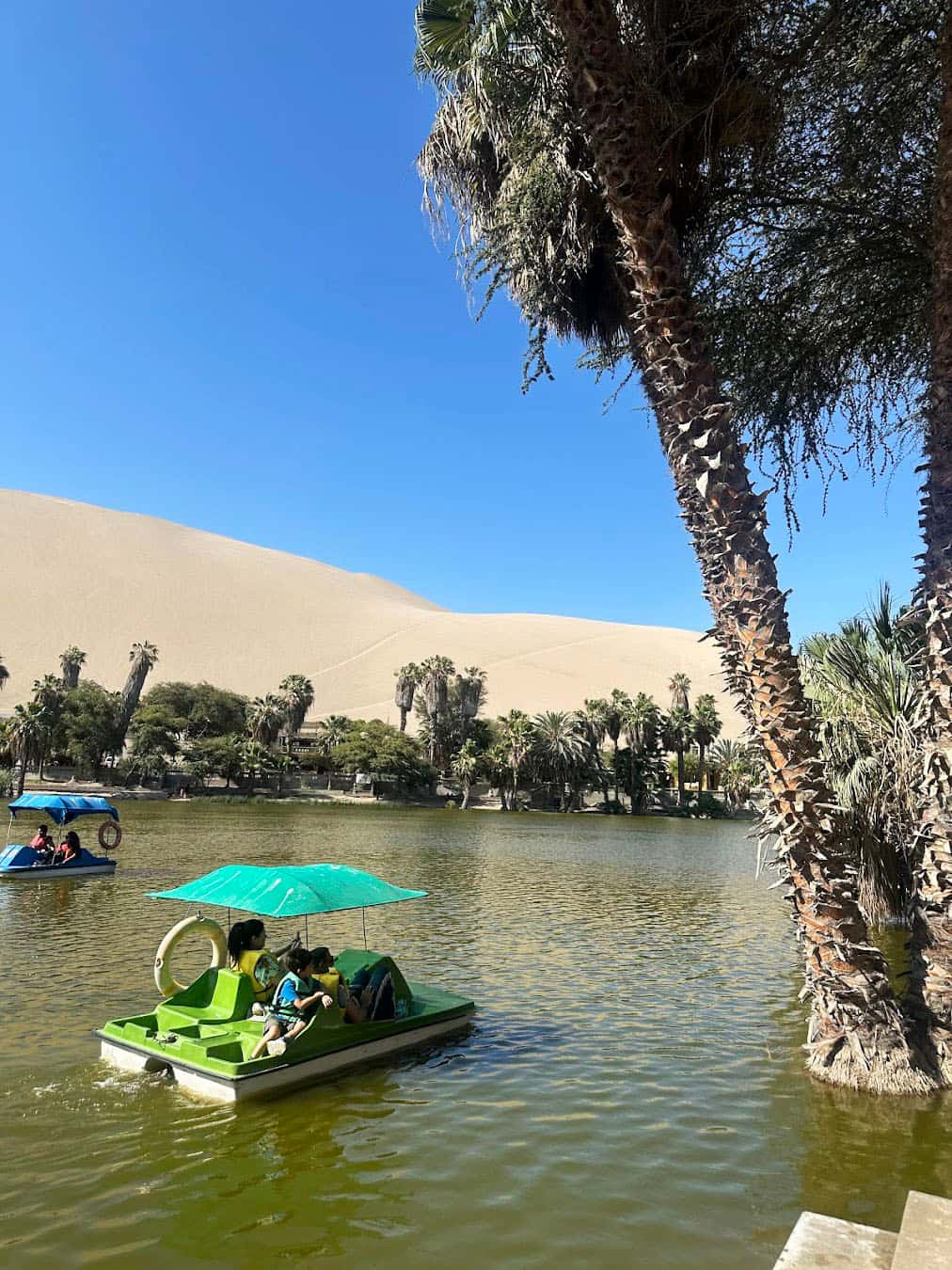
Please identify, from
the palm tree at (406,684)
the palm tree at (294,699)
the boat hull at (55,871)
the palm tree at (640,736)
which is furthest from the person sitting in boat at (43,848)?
the palm tree at (406,684)

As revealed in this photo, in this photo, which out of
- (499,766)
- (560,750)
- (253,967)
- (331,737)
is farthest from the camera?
(331,737)

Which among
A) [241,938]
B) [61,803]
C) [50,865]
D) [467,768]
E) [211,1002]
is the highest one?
[467,768]

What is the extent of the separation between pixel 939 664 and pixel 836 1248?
5730mm

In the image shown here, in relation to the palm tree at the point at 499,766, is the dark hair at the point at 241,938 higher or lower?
lower

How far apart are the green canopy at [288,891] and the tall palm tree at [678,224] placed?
14.5 ft

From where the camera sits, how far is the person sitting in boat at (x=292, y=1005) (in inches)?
343

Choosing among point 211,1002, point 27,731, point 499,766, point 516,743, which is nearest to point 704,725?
point 516,743

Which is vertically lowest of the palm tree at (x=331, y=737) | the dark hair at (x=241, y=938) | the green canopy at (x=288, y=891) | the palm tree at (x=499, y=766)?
the dark hair at (x=241, y=938)

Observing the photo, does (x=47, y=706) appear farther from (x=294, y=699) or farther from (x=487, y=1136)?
(x=487, y=1136)

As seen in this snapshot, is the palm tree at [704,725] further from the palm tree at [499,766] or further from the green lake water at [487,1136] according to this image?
the green lake water at [487,1136]

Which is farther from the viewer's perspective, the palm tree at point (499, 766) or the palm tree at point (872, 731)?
the palm tree at point (499, 766)

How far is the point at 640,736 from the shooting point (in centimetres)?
8925

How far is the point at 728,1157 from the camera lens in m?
7.38

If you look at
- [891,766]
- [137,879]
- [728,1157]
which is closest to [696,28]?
[891,766]
